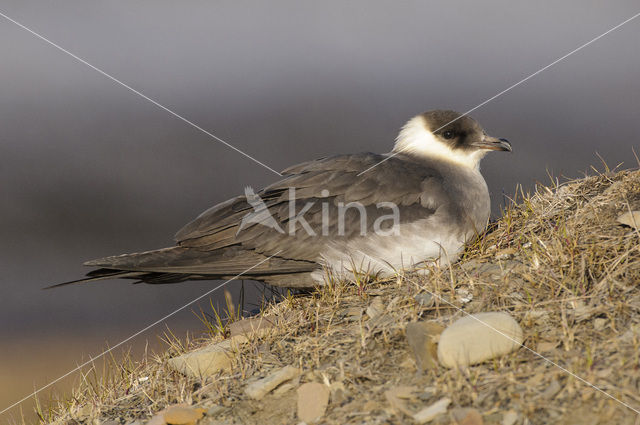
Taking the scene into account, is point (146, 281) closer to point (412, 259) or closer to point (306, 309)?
point (306, 309)

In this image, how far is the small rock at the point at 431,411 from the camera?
2.57 meters

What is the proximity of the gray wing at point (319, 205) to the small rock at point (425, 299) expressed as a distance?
929 millimetres

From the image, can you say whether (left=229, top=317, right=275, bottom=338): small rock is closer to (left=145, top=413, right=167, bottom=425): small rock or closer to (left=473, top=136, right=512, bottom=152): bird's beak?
(left=145, top=413, right=167, bottom=425): small rock

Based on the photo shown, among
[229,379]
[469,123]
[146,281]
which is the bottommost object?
[229,379]

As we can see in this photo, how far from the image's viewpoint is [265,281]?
4785 mm

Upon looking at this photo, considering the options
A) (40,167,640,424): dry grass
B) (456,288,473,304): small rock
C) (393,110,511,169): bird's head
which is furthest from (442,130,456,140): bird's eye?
(456,288,473,304): small rock

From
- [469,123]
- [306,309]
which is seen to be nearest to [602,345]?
[306,309]

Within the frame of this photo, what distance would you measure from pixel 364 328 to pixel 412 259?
110cm

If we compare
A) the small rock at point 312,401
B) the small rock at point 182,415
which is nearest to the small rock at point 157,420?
the small rock at point 182,415

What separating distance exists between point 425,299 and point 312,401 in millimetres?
1050

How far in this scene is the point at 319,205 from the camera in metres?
4.67

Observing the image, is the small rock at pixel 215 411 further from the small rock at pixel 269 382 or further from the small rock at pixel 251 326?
the small rock at pixel 251 326

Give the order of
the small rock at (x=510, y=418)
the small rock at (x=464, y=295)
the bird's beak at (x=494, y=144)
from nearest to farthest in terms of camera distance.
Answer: the small rock at (x=510, y=418) → the small rock at (x=464, y=295) → the bird's beak at (x=494, y=144)

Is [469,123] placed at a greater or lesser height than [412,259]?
greater
